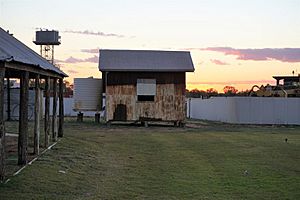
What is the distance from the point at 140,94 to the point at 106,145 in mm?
13688

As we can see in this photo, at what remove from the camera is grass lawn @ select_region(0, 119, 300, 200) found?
10922 mm

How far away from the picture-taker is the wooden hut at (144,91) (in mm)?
34500

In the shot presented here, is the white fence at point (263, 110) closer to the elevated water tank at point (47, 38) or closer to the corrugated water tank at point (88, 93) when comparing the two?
the corrugated water tank at point (88, 93)

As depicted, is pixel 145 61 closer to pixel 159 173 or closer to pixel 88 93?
pixel 88 93

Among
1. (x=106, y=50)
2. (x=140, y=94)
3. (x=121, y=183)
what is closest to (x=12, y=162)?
(x=121, y=183)

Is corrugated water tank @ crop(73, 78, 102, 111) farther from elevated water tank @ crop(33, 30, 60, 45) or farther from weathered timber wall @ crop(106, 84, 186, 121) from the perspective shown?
elevated water tank @ crop(33, 30, 60, 45)

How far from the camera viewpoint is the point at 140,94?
3447 cm

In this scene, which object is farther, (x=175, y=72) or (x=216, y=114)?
(x=216, y=114)

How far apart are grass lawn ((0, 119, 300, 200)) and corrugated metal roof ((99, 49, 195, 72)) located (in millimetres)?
13709

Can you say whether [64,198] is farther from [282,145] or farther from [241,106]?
[241,106]

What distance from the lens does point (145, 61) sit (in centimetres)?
3569

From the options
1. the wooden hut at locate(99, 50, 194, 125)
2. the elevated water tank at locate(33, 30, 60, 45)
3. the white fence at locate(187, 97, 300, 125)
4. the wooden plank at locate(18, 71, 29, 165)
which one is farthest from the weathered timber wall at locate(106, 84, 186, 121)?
the wooden plank at locate(18, 71, 29, 165)

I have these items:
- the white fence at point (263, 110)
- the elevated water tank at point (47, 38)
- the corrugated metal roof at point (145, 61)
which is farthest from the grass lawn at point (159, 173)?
the elevated water tank at point (47, 38)

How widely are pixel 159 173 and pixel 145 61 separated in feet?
73.0
